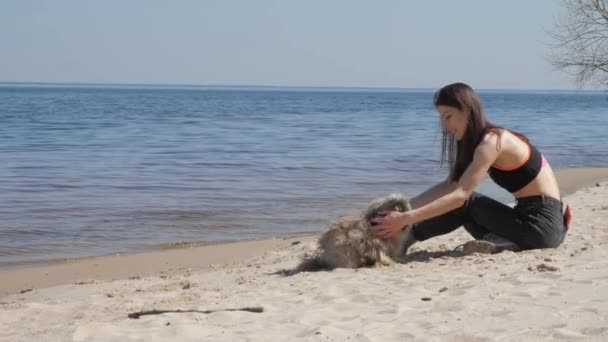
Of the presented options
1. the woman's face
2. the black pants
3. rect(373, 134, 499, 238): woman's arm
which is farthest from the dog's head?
the woman's face

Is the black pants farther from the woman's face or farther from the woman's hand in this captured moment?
the woman's face

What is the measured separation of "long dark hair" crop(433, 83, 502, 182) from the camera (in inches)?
217

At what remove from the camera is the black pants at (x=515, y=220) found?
579 centimetres

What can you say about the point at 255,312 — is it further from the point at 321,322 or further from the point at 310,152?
the point at 310,152

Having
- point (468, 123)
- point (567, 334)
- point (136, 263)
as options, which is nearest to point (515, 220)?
point (468, 123)

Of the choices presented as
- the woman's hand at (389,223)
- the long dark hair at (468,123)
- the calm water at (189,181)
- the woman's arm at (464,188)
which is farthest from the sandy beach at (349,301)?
the calm water at (189,181)

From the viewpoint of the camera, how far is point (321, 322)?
4.34m

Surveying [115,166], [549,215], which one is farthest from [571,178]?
[549,215]

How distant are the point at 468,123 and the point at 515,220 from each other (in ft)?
2.58

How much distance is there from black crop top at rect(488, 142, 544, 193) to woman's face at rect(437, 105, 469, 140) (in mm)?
374

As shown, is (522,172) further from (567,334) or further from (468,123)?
(567,334)

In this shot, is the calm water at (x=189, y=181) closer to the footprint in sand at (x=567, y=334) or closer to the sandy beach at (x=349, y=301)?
the sandy beach at (x=349, y=301)

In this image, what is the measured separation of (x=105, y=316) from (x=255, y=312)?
1004 mm

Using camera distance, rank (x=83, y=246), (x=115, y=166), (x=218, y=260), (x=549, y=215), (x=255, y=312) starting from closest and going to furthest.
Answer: (x=255, y=312) → (x=549, y=215) → (x=218, y=260) → (x=83, y=246) → (x=115, y=166)
